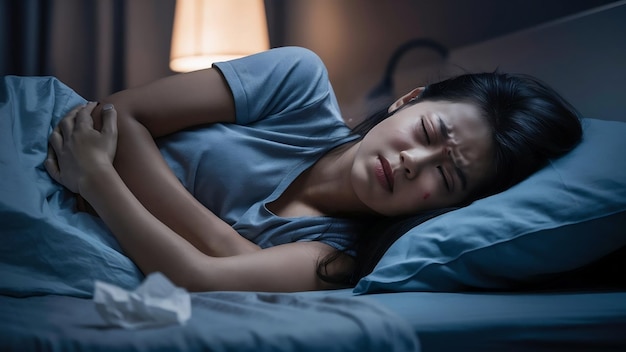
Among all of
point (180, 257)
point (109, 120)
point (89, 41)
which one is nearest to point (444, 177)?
point (180, 257)

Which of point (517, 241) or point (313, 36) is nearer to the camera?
point (517, 241)

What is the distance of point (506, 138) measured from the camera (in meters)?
1.01

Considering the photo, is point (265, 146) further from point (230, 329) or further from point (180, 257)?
point (230, 329)

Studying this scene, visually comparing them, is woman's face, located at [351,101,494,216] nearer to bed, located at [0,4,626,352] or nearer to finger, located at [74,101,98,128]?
bed, located at [0,4,626,352]

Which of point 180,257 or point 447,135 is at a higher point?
point 447,135

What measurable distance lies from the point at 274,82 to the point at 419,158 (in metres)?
0.30

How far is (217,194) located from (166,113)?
0.50 ft

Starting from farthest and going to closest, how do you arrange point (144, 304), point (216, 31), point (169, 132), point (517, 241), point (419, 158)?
point (216, 31), point (169, 132), point (419, 158), point (517, 241), point (144, 304)

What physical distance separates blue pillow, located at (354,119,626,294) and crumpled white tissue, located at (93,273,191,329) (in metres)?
0.32

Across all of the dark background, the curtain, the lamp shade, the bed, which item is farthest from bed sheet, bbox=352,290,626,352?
the curtain

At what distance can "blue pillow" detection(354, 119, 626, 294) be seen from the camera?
820 mm

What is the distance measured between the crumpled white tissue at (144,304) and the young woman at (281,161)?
305 mm

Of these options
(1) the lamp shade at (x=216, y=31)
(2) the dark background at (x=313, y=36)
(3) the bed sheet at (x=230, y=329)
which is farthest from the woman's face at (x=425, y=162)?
(1) the lamp shade at (x=216, y=31)

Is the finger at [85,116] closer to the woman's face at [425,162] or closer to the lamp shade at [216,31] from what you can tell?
the woman's face at [425,162]
